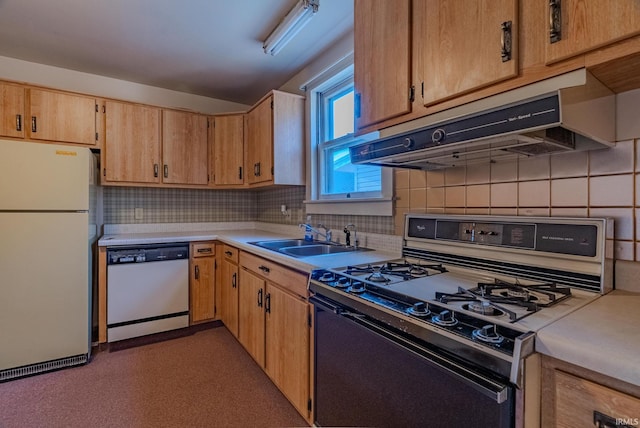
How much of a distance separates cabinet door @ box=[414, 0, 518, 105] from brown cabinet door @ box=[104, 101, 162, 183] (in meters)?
2.57

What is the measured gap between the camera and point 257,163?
2910mm

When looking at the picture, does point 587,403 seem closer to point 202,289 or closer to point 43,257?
point 202,289

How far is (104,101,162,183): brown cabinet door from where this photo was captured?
108 inches

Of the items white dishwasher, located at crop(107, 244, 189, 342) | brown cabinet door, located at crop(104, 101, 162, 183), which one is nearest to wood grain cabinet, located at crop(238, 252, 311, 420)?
white dishwasher, located at crop(107, 244, 189, 342)

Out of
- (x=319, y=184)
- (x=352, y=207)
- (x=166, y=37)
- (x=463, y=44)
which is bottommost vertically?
(x=352, y=207)

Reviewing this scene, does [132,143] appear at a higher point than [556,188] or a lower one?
higher

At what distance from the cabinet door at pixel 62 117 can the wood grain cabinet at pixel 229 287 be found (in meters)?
1.51

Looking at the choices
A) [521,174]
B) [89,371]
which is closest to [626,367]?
[521,174]

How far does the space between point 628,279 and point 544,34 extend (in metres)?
0.83

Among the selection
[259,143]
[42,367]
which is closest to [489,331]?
[259,143]

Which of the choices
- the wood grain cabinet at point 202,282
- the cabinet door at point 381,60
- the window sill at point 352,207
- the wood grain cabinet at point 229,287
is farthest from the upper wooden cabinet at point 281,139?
the cabinet door at point 381,60

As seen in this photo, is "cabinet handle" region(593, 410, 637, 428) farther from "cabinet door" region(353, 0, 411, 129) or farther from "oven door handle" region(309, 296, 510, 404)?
"cabinet door" region(353, 0, 411, 129)

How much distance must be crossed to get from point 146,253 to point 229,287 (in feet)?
2.45

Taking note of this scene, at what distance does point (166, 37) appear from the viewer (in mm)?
2307
